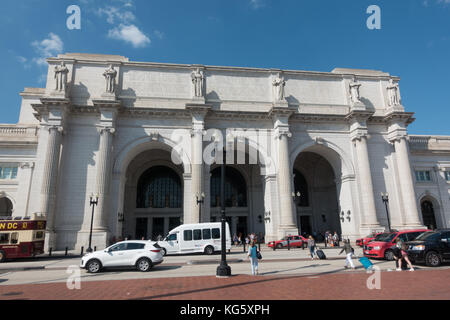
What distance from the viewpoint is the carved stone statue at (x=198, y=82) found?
30656 millimetres

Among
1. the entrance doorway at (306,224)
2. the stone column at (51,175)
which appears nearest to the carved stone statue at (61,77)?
the stone column at (51,175)

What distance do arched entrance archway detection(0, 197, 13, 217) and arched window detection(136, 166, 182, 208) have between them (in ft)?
48.1

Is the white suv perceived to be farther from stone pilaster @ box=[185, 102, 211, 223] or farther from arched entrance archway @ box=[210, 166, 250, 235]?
arched entrance archway @ box=[210, 166, 250, 235]

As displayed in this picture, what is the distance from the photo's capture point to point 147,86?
→ 104 feet

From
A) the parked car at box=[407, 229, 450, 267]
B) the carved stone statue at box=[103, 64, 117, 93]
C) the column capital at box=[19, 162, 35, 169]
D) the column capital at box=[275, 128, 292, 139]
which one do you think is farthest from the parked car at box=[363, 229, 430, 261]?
the column capital at box=[19, 162, 35, 169]

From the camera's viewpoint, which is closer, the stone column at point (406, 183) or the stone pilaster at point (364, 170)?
the stone pilaster at point (364, 170)

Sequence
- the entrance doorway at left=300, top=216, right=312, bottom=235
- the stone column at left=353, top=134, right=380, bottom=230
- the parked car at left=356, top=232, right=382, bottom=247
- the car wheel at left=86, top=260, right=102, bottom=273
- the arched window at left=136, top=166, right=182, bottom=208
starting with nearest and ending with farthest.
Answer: the car wheel at left=86, top=260, right=102, bottom=273, the parked car at left=356, top=232, right=382, bottom=247, the stone column at left=353, top=134, right=380, bottom=230, the arched window at left=136, top=166, right=182, bottom=208, the entrance doorway at left=300, top=216, right=312, bottom=235

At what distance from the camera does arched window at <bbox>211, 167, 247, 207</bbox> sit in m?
39.4

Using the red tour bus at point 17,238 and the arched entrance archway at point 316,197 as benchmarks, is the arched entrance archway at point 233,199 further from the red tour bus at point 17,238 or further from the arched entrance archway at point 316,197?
the red tour bus at point 17,238

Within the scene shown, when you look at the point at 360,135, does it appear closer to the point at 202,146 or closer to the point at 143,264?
the point at 202,146

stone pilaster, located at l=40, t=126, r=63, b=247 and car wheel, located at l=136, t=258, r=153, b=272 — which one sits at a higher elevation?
stone pilaster, located at l=40, t=126, r=63, b=247

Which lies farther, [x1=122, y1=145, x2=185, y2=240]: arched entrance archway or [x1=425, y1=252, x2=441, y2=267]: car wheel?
[x1=122, y1=145, x2=185, y2=240]: arched entrance archway

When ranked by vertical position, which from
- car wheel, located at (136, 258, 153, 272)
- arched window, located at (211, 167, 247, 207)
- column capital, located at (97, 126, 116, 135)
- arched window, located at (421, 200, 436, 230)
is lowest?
car wheel, located at (136, 258, 153, 272)
